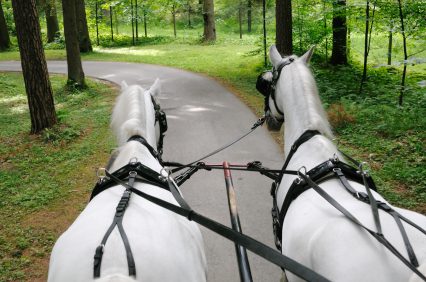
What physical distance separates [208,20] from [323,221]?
85.6 ft

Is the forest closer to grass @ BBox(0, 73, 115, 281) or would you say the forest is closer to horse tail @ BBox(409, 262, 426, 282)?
grass @ BBox(0, 73, 115, 281)

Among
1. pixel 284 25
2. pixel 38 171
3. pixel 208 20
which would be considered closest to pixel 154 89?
pixel 38 171

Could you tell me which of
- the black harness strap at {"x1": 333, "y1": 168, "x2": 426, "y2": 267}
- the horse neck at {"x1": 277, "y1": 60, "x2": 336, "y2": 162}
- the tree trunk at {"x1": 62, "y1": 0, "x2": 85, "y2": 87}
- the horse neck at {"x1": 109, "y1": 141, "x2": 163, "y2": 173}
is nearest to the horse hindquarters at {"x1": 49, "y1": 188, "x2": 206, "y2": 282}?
the horse neck at {"x1": 109, "y1": 141, "x2": 163, "y2": 173}

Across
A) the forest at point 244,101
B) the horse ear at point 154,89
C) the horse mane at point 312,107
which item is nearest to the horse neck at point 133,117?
the horse ear at point 154,89

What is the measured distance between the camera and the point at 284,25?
11453mm

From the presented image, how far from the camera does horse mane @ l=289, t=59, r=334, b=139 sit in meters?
2.95

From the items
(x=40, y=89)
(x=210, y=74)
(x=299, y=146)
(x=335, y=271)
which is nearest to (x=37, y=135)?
(x=40, y=89)

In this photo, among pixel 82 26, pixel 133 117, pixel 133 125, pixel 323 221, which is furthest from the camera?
pixel 82 26

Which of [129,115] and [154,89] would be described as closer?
[129,115]

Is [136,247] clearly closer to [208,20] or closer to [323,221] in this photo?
[323,221]

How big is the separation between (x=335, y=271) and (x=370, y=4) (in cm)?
890

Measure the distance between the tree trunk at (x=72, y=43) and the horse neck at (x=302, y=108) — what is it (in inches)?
459

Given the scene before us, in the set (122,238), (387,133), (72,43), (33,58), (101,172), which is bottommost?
(387,133)

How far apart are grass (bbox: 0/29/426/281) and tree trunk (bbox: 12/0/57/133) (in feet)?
2.09
